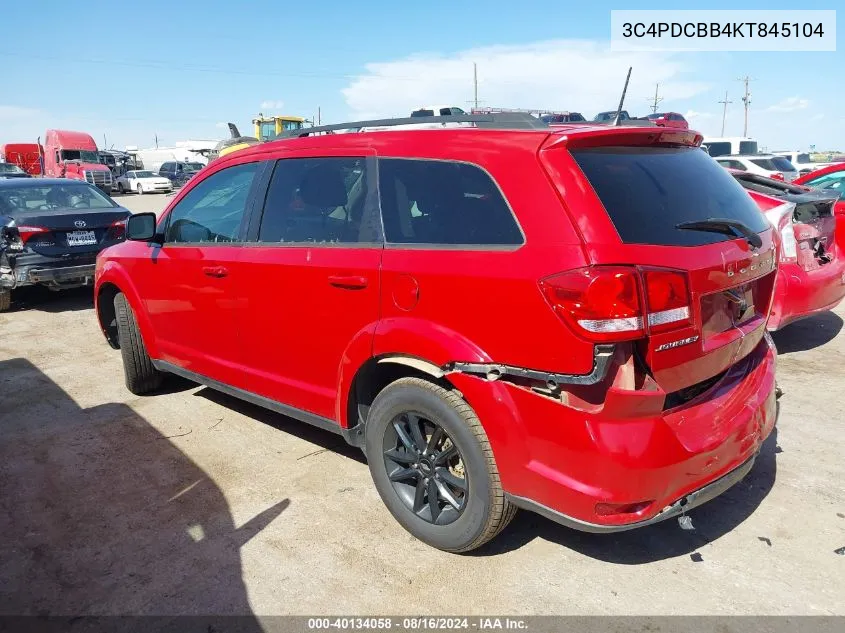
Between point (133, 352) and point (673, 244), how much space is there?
4024 millimetres

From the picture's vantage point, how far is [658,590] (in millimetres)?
2703

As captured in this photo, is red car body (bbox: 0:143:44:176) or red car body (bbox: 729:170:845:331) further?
red car body (bbox: 0:143:44:176)

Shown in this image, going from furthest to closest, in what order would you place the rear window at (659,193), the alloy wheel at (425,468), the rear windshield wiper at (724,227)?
the alloy wheel at (425,468), the rear windshield wiper at (724,227), the rear window at (659,193)

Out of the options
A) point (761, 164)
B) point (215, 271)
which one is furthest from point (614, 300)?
point (761, 164)

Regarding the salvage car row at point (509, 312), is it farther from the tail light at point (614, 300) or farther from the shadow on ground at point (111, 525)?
the shadow on ground at point (111, 525)

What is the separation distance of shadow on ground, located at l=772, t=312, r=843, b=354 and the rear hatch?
333cm

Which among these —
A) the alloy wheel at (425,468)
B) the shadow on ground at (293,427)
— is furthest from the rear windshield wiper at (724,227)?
the shadow on ground at (293,427)

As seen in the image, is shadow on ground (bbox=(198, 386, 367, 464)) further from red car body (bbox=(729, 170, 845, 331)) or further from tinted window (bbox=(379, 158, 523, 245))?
red car body (bbox=(729, 170, 845, 331))

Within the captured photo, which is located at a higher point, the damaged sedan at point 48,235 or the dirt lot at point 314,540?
the damaged sedan at point 48,235

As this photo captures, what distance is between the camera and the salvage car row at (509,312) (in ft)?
7.84

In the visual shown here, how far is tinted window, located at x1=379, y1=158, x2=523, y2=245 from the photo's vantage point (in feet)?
8.77

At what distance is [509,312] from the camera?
2516 mm

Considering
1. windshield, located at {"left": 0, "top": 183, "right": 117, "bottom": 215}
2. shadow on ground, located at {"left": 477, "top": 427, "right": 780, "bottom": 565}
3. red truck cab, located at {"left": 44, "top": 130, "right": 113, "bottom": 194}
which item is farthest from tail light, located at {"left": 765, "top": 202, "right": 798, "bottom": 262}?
red truck cab, located at {"left": 44, "top": 130, "right": 113, "bottom": 194}

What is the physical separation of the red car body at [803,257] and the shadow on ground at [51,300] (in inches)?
308
